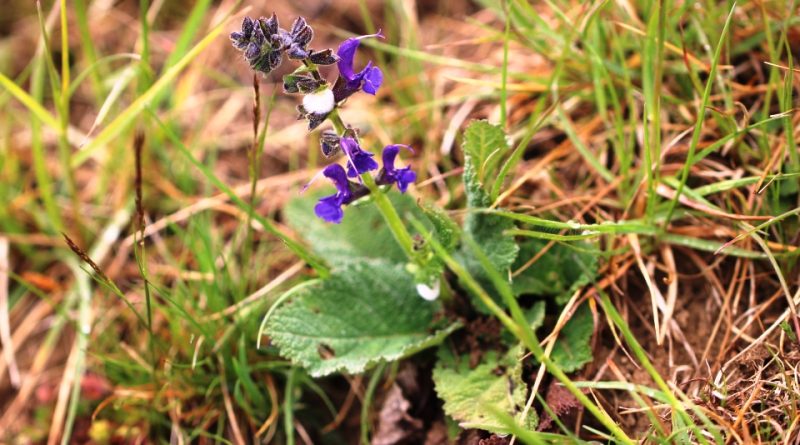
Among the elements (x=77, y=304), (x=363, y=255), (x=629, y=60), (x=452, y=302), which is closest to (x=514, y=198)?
(x=452, y=302)

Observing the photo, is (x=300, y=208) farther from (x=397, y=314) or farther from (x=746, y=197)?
(x=746, y=197)

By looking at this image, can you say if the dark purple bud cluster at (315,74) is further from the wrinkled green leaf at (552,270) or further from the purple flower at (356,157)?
the wrinkled green leaf at (552,270)

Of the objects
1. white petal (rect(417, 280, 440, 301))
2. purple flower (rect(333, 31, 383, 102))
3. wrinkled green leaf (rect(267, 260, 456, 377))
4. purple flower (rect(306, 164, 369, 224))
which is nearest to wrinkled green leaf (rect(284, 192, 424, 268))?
wrinkled green leaf (rect(267, 260, 456, 377))

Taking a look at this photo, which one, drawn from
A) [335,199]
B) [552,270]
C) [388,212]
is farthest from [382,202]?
[552,270]

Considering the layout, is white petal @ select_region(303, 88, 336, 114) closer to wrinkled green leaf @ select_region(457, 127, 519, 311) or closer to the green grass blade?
wrinkled green leaf @ select_region(457, 127, 519, 311)

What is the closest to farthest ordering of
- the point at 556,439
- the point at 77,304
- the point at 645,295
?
the point at 556,439, the point at 645,295, the point at 77,304

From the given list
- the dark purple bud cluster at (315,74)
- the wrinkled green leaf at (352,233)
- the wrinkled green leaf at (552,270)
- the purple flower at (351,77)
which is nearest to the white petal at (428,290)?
the wrinkled green leaf at (552,270)

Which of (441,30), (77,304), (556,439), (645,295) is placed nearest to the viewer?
(556,439)
